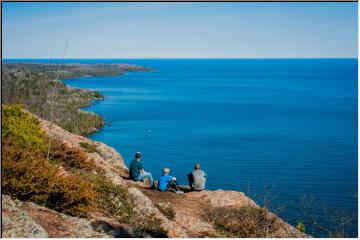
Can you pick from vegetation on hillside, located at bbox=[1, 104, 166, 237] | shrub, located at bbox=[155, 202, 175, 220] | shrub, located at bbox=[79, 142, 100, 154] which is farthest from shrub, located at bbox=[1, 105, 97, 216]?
shrub, located at bbox=[79, 142, 100, 154]

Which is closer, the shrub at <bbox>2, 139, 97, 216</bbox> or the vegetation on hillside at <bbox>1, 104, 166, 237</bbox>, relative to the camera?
the shrub at <bbox>2, 139, 97, 216</bbox>

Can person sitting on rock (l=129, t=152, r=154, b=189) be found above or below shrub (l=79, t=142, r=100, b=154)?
below

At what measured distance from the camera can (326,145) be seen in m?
56.0

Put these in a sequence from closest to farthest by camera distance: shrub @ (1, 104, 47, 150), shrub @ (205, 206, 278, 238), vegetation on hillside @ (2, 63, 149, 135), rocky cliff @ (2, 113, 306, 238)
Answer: rocky cliff @ (2, 113, 306, 238) → shrub @ (205, 206, 278, 238) → shrub @ (1, 104, 47, 150) → vegetation on hillside @ (2, 63, 149, 135)

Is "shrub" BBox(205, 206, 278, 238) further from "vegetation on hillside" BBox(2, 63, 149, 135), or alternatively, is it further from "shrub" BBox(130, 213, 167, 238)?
"vegetation on hillside" BBox(2, 63, 149, 135)

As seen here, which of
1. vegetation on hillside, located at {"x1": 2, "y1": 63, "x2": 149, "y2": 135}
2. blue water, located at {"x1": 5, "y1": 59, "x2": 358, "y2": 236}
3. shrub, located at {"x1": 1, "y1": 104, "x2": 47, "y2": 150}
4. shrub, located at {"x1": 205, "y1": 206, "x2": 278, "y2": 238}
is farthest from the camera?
vegetation on hillside, located at {"x1": 2, "y1": 63, "x2": 149, "y2": 135}

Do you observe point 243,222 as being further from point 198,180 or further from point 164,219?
point 198,180

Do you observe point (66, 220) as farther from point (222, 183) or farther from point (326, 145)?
point (326, 145)

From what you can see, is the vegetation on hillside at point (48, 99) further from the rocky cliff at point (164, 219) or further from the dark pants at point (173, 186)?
the rocky cliff at point (164, 219)

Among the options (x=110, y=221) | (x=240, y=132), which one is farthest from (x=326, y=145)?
(x=110, y=221)

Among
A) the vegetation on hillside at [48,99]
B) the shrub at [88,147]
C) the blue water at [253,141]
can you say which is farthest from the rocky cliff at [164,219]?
the vegetation on hillside at [48,99]

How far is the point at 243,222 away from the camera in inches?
476

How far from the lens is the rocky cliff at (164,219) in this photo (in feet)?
26.1

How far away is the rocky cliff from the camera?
796 cm
